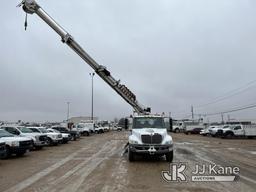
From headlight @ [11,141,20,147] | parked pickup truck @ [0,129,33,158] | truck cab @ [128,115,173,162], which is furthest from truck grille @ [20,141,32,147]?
truck cab @ [128,115,173,162]

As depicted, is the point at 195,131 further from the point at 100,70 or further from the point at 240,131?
the point at 100,70

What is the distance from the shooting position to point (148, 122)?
18750mm

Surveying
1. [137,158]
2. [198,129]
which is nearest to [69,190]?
[137,158]

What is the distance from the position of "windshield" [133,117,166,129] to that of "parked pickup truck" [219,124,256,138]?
34334mm

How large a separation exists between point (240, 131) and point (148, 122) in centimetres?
3478

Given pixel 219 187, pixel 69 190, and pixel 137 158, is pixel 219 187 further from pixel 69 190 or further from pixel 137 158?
pixel 137 158

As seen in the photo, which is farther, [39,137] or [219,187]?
[39,137]

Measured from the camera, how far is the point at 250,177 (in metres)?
12.1

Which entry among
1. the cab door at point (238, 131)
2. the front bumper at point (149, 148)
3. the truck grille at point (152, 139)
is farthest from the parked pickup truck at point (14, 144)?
the cab door at point (238, 131)

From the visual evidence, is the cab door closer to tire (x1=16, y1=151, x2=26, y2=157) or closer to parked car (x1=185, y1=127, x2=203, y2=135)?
parked car (x1=185, y1=127, x2=203, y2=135)

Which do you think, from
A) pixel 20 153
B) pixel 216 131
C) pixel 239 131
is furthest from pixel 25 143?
pixel 216 131

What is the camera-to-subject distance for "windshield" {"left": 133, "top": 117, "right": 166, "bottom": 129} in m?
18.6

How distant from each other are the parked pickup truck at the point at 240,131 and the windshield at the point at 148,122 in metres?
34.3

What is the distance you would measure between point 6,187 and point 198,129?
6145 centimetres
